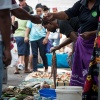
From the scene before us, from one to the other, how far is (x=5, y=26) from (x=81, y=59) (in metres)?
1.48

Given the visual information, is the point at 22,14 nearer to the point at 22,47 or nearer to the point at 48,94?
the point at 48,94

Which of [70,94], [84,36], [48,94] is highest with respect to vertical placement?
[84,36]

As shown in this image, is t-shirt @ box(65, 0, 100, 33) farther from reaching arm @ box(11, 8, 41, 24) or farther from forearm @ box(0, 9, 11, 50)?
forearm @ box(0, 9, 11, 50)

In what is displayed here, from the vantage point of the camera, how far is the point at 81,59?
4.39 m

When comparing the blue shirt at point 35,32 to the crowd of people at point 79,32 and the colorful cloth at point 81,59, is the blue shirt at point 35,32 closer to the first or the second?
the crowd of people at point 79,32

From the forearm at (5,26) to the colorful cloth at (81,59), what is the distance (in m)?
1.33

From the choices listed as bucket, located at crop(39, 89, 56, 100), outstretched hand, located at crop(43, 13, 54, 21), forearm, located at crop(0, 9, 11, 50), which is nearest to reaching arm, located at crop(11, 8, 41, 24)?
outstretched hand, located at crop(43, 13, 54, 21)

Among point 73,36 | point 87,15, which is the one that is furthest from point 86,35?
point 73,36

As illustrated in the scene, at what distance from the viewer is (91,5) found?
14.0 ft

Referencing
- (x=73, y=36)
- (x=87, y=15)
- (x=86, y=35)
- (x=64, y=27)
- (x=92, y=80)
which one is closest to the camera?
(x=92, y=80)

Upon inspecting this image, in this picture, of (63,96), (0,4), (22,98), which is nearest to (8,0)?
(0,4)

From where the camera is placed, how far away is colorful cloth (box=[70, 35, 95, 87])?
4.28 meters

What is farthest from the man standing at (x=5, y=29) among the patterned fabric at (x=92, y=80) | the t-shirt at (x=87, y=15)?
the t-shirt at (x=87, y=15)

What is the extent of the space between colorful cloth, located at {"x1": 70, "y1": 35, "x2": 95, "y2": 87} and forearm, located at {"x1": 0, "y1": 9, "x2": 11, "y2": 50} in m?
1.33
